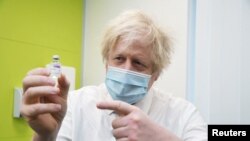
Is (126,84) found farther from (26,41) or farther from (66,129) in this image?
(26,41)

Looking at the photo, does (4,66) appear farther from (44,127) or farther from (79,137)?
(44,127)

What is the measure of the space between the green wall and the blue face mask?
68 cm

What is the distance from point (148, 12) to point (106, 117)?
685mm

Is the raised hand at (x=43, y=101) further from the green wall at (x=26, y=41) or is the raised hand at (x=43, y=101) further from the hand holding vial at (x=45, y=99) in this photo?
the green wall at (x=26, y=41)

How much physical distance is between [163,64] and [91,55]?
965 millimetres

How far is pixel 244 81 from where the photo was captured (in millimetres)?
1704

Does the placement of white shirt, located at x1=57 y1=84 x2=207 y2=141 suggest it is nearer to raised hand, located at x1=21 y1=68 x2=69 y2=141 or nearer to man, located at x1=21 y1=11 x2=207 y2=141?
man, located at x1=21 y1=11 x2=207 y2=141

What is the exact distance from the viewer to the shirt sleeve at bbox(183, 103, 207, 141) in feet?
3.91

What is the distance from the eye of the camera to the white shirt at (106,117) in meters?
1.23

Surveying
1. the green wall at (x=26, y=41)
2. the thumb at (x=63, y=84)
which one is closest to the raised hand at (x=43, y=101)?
the thumb at (x=63, y=84)

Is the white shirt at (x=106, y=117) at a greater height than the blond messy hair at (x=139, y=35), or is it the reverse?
the blond messy hair at (x=139, y=35)

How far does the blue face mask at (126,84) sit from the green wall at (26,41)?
68 cm

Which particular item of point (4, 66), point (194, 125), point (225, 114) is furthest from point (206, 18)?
point (4, 66)

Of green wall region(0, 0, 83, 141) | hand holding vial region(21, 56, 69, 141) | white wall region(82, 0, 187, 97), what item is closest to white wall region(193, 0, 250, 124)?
white wall region(82, 0, 187, 97)
